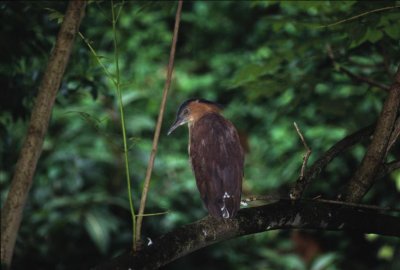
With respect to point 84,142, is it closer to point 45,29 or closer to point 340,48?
point 45,29

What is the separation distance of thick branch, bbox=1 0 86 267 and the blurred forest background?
0.15 meters

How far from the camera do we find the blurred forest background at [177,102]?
124 inches

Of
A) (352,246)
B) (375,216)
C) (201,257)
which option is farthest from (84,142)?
(375,216)

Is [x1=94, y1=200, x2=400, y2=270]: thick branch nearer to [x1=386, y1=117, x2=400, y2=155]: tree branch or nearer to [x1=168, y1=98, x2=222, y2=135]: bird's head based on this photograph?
[x1=386, y1=117, x2=400, y2=155]: tree branch

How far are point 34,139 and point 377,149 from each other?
52.1 inches

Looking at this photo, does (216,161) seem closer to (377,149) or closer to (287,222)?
(287,222)

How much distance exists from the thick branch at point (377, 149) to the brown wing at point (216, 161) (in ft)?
1.78

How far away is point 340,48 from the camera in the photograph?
3537 millimetres

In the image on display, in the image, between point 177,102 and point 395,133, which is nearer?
point 395,133

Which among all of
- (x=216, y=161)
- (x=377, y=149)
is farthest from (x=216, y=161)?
(x=377, y=149)

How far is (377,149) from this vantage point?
209 cm

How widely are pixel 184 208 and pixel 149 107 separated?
1.32 metres

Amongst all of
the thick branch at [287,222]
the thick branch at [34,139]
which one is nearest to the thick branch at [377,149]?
the thick branch at [287,222]

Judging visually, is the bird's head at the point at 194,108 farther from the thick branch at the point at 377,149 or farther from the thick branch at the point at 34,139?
the thick branch at the point at 377,149
